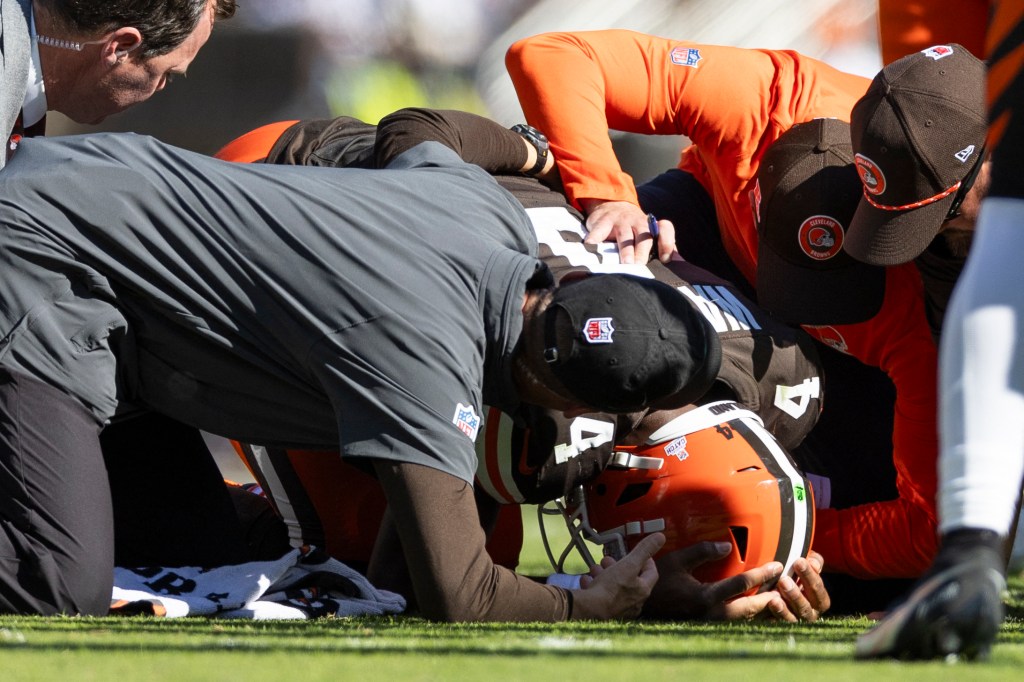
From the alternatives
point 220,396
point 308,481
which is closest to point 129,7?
point 220,396

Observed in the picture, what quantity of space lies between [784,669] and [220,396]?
1434mm

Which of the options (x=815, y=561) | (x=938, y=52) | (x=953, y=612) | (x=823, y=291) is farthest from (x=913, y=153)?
(x=953, y=612)

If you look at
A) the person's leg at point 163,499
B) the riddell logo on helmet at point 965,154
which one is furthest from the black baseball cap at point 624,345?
the person's leg at point 163,499

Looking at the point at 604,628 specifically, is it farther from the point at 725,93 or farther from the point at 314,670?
the point at 725,93

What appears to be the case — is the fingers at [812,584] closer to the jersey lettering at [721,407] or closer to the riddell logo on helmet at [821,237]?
the jersey lettering at [721,407]

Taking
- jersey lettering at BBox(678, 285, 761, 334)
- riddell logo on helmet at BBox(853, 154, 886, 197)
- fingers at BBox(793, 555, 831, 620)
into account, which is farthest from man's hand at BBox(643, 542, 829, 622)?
riddell logo on helmet at BBox(853, 154, 886, 197)

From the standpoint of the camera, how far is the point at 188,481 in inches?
128

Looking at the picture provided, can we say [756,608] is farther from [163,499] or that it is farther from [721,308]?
[163,499]

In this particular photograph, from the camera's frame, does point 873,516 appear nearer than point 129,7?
No

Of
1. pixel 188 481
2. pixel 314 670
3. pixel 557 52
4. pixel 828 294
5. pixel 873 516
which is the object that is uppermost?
pixel 557 52

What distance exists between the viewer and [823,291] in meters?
3.31

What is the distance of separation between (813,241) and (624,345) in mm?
993

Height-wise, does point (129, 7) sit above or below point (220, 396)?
above

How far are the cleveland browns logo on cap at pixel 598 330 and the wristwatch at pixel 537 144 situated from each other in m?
1.06
